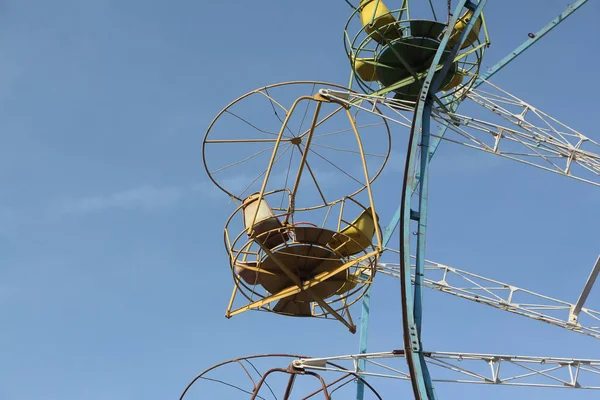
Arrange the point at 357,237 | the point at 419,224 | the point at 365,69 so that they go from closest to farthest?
the point at 419,224 < the point at 357,237 < the point at 365,69

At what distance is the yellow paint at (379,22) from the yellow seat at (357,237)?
4.35 meters

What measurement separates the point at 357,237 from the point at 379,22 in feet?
16.8

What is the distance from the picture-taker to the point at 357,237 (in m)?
18.9

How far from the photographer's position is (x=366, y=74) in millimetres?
21859

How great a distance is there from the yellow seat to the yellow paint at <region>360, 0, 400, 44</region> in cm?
435

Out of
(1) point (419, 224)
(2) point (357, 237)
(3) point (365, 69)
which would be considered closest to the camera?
(1) point (419, 224)

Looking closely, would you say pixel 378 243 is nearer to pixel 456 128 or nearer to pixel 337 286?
pixel 337 286

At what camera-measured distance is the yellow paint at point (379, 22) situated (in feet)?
68.8

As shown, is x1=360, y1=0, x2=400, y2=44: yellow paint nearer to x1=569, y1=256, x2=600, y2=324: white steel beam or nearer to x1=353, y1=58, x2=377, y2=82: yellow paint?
x1=353, y1=58, x2=377, y2=82: yellow paint

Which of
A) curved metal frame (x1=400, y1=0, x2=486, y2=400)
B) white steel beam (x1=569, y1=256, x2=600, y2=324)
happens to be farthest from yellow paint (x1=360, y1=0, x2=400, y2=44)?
white steel beam (x1=569, y1=256, x2=600, y2=324)

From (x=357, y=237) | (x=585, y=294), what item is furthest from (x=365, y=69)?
(x=585, y=294)

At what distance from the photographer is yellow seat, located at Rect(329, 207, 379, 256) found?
61.3 ft

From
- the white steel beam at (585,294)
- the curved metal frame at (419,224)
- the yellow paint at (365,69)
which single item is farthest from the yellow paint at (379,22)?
the white steel beam at (585,294)

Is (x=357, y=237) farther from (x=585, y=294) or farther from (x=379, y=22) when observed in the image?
(x=585, y=294)
